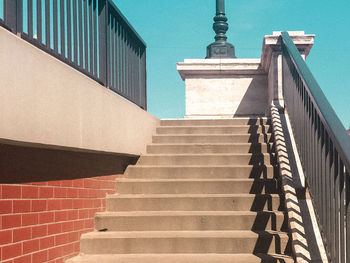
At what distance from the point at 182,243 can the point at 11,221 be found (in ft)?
5.64

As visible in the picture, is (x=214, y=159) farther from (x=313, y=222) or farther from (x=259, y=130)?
(x=313, y=222)

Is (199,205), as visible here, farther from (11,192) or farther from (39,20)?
(39,20)

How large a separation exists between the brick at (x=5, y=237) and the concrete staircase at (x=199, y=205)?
3.36 ft

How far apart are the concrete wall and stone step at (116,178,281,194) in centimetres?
51

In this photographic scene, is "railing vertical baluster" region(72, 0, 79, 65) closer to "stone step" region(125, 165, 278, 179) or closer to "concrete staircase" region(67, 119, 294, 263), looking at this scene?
"concrete staircase" region(67, 119, 294, 263)

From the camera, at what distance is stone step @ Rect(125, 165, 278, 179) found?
514 centimetres

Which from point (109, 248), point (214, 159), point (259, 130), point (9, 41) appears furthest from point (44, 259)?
point (259, 130)

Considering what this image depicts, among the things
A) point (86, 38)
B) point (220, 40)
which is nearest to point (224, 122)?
point (86, 38)

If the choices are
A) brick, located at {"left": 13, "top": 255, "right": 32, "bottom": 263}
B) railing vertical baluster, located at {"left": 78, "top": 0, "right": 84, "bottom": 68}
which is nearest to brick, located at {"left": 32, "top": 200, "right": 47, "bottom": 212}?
brick, located at {"left": 13, "top": 255, "right": 32, "bottom": 263}

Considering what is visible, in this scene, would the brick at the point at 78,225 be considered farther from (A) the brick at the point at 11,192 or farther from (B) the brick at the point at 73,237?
(A) the brick at the point at 11,192

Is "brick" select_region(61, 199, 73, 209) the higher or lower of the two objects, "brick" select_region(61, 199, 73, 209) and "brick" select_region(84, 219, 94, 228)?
the higher

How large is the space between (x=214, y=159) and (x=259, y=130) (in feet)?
3.86

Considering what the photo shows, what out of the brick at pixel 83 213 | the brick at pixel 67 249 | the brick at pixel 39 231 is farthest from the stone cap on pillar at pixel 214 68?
the brick at pixel 39 231

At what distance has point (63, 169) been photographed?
12.3 feet
